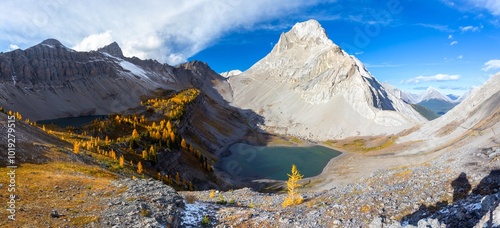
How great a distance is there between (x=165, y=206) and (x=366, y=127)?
19022 centimetres

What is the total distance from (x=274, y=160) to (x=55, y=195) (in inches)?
4582

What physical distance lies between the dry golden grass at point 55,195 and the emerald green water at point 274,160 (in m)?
80.3

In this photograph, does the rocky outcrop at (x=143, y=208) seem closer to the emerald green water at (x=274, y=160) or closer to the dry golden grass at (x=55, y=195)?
the dry golden grass at (x=55, y=195)

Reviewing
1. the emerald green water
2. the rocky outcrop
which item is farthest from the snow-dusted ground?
the emerald green water

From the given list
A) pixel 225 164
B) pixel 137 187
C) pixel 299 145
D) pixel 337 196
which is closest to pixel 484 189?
pixel 337 196

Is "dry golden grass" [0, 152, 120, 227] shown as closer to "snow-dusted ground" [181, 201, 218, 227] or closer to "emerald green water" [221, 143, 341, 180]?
"snow-dusted ground" [181, 201, 218, 227]

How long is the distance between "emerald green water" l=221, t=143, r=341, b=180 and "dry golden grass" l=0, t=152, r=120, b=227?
263ft

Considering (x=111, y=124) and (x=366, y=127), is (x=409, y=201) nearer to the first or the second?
(x=111, y=124)

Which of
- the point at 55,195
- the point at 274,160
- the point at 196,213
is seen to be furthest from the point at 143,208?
the point at 274,160

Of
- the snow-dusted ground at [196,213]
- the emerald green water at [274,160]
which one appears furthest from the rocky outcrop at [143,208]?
the emerald green water at [274,160]

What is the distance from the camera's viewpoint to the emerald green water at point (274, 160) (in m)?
117

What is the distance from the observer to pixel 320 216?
24.8 meters

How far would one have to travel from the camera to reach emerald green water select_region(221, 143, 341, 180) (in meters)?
117

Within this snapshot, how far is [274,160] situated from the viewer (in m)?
139
